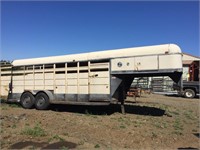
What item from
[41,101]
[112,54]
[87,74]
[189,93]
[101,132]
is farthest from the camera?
[189,93]

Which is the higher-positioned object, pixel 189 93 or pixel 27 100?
pixel 189 93

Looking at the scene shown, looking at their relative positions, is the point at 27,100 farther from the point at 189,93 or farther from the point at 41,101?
the point at 189,93

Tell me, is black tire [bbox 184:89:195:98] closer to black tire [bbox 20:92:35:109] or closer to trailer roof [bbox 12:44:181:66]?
trailer roof [bbox 12:44:181:66]

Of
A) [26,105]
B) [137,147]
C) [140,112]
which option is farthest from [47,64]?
[137,147]

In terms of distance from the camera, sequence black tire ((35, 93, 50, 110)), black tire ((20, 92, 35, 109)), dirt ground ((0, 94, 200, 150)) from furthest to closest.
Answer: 1. black tire ((20, 92, 35, 109))
2. black tire ((35, 93, 50, 110))
3. dirt ground ((0, 94, 200, 150))

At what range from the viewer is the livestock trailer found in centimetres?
1068

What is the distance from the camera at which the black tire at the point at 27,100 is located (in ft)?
45.2

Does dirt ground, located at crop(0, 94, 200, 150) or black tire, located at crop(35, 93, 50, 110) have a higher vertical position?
black tire, located at crop(35, 93, 50, 110)

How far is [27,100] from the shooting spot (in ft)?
45.8

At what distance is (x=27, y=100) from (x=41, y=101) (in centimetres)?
91

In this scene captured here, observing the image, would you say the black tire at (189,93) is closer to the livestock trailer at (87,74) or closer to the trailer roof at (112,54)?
the livestock trailer at (87,74)

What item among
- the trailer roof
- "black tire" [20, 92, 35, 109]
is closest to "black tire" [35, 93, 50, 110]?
"black tire" [20, 92, 35, 109]

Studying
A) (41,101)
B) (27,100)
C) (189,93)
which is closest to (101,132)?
(41,101)

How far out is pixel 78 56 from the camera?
1241 centimetres
